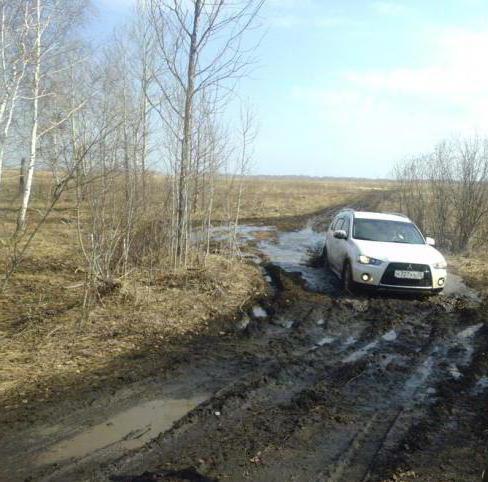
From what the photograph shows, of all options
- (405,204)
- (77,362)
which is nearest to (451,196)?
(405,204)

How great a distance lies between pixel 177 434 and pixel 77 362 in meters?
2.20

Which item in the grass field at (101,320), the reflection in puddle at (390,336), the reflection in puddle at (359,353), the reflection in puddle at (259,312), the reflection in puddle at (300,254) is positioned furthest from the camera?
the reflection in puddle at (300,254)

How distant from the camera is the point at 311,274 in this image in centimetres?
1248

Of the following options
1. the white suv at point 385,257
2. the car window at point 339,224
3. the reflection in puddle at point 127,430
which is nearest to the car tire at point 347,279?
the white suv at point 385,257

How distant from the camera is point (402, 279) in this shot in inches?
382

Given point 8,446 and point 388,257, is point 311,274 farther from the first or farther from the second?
point 8,446

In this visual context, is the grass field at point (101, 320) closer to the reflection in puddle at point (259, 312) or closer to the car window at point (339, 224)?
the reflection in puddle at point (259, 312)

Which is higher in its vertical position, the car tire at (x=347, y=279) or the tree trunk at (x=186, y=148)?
the tree trunk at (x=186, y=148)

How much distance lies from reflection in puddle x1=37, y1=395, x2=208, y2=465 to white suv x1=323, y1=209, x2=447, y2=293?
5752mm

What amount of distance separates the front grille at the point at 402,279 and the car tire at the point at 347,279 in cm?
70

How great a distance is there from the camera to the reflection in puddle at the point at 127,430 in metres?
3.82

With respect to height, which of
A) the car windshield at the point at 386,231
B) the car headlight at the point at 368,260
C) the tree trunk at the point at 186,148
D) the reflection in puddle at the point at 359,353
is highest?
the tree trunk at the point at 186,148

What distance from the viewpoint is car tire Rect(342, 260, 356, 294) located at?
10.2 meters

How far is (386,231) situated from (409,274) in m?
1.75
